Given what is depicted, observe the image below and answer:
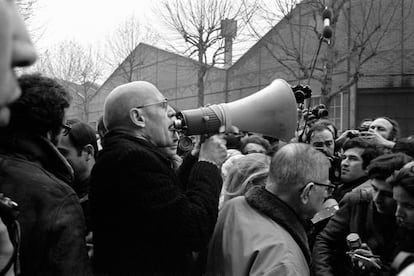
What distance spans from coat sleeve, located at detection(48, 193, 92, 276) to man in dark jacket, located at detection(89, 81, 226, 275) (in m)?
0.37

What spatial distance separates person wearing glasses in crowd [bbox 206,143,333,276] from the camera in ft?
7.03

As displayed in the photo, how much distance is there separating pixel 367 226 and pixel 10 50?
2.88 metres

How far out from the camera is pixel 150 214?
223cm

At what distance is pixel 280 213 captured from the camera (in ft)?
7.57

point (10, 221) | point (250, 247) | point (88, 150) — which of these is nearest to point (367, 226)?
point (250, 247)

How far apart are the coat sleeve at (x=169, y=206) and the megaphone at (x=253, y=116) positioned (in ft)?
0.86

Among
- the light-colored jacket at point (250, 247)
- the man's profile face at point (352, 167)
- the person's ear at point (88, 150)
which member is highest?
the person's ear at point (88, 150)

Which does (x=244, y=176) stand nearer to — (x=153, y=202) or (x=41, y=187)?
(x=153, y=202)

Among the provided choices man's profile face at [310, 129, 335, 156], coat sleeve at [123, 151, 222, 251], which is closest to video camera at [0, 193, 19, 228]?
coat sleeve at [123, 151, 222, 251]

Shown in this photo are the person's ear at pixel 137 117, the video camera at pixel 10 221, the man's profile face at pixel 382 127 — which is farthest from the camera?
the man's profile face at pixel 382 127

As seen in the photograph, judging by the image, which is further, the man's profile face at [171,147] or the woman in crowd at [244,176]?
the woman in crowd at [244,176]

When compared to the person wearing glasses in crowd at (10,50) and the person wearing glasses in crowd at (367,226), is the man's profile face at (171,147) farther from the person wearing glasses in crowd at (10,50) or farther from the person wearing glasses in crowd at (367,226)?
the person wearing glasses in crowd at (10,50)

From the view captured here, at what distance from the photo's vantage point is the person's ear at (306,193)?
2.37m

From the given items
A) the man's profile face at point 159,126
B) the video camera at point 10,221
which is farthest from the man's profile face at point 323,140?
the video camera at point 10,221
